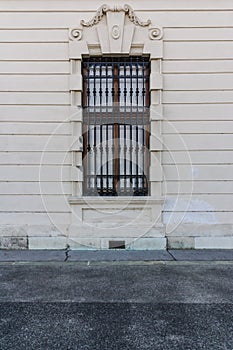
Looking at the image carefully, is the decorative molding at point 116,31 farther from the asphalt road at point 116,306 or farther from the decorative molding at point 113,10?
the asphalt road at point 116,306

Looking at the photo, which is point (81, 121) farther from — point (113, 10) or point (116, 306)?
point (116, 306)

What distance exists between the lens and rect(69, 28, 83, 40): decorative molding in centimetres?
623

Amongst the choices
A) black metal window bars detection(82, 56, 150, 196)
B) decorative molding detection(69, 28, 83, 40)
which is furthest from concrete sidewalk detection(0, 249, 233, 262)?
decorative molding detection(69, 28, 83, 40)

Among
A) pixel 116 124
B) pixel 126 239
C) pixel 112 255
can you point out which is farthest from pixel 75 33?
pixel 112 255

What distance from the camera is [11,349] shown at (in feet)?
9.16

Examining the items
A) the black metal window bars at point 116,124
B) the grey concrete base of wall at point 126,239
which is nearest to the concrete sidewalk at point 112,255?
the grey concrete base of wall at point 126,239

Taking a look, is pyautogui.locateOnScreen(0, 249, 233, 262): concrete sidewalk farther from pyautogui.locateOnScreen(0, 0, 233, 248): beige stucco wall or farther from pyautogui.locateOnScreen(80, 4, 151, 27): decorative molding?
pyautogui.locateOnScreen(80, 4, 151, 27): decorative molding

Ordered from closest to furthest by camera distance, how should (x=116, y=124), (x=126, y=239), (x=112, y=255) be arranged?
(x=112, y=255) → (x=126, y=239) → (x=116, y=124)

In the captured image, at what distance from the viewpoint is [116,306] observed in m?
3.70

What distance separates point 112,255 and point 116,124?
2587 mm

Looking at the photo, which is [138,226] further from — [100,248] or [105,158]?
[105,158]

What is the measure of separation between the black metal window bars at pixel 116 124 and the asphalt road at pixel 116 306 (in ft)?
6.01

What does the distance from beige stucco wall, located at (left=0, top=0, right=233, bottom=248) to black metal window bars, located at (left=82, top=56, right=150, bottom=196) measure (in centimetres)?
43

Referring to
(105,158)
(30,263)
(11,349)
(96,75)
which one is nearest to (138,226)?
(105,158)
